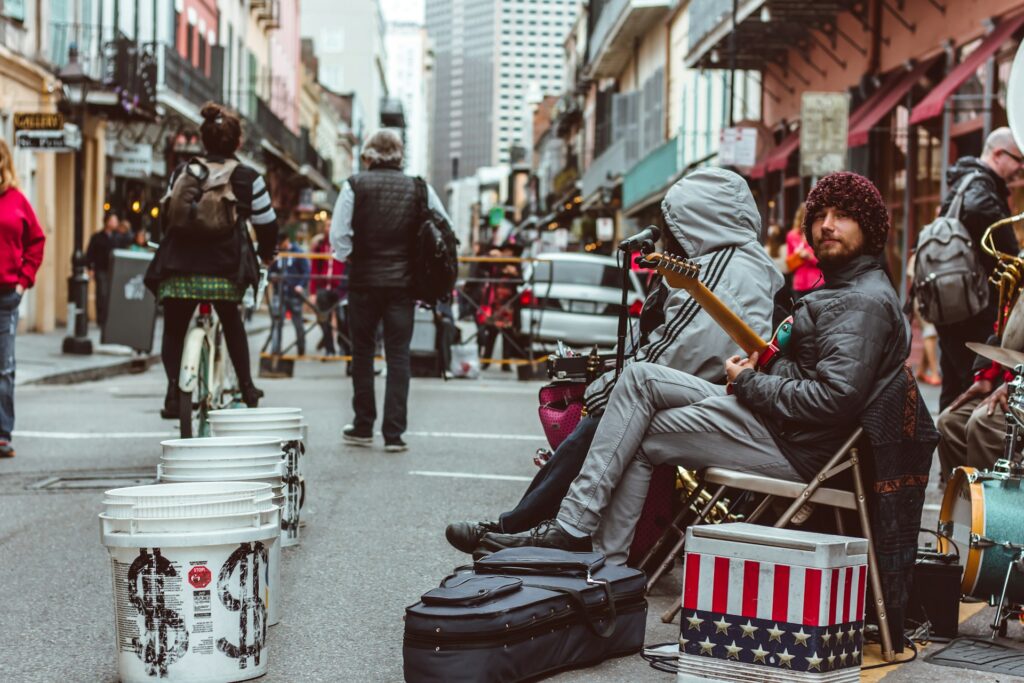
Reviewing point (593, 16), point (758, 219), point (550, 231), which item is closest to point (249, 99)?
point (593, 16)

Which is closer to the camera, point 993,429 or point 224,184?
point 993,429

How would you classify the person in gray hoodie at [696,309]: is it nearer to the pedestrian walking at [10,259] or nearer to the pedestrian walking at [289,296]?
the pedestrian walking at [10,259]

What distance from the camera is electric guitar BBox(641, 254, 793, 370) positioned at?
5.15 m

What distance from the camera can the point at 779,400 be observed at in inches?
195

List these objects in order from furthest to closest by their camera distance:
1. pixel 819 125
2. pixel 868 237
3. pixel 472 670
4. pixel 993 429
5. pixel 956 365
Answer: pixel 819 125 → pixel 956 365 → pixel 993 429 → pixel 868 237 → pixel 472 670

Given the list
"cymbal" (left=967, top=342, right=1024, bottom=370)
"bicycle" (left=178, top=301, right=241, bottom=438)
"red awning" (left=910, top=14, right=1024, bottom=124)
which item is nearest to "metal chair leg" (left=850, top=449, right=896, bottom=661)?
"cymbal" (left=967, top=342, right=1024, bottom=370)

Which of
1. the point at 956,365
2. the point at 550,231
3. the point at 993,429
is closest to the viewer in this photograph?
the point at 993,429

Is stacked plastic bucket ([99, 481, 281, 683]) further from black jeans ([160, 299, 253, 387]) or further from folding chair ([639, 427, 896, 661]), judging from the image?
black jeans ([160, 299, 253, 387])

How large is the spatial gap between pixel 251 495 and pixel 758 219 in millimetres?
2402

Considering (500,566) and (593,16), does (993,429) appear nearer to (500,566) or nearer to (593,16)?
(500,566)

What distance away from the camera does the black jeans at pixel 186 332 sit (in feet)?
28.7

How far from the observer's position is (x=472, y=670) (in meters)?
4.17

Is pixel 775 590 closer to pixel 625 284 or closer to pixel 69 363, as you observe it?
pixel 625 284

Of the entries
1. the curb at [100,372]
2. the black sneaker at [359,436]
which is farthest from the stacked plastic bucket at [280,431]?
the curb at [100,372]
